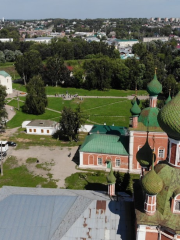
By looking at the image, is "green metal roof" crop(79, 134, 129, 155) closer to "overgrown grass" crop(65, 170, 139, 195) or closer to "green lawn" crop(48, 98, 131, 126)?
"overgrown grass" crop(65, 170, 139, 195)

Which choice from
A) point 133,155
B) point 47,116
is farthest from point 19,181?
point 47,116

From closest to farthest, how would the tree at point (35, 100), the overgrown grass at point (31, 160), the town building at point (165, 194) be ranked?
the town building at point (165, 194)
the overgrown grass at point (31, 160)
the tree at point (35, 100)

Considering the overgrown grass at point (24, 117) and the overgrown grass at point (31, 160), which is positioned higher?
the overgrown grass at point (24, 117)

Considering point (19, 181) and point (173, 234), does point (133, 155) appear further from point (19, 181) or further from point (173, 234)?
point (173, 234)

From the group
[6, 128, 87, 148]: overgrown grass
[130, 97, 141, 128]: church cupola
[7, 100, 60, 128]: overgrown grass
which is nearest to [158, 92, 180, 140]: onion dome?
[130, 97, 141, 128]: church cupola

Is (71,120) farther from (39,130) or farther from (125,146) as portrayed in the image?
(125,146)

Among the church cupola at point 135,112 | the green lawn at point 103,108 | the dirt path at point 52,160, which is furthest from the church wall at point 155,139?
the green lawn at point 103,108

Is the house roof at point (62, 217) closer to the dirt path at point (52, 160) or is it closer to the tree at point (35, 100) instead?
the dirt path at point (52, 160)
